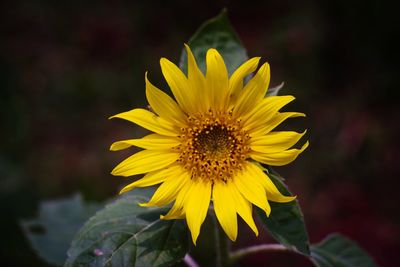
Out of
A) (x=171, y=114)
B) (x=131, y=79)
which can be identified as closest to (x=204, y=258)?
(x=171, y=114)

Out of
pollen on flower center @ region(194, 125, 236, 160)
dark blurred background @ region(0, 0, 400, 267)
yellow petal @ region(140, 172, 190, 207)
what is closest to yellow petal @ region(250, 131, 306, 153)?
pollen on flower center @ region(194, 125, 236, 160)

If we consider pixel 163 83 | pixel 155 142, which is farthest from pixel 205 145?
pixel 163 83

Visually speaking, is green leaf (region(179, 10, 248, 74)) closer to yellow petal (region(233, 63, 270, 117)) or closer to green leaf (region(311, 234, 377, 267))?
yellow petal (region(233, 63, 270, 117))

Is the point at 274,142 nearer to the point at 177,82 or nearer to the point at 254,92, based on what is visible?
the point at 254,92

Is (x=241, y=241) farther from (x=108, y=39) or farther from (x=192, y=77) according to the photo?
(x=108, y=39)

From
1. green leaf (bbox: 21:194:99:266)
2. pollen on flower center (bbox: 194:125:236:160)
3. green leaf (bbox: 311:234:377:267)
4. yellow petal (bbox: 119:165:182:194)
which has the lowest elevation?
green leaf (bbox: 311:234:377:267)

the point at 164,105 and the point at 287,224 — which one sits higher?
the point at 164,105

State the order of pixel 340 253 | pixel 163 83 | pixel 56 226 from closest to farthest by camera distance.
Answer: pixel 340 253
pixel 56 226
pixel 163 83
